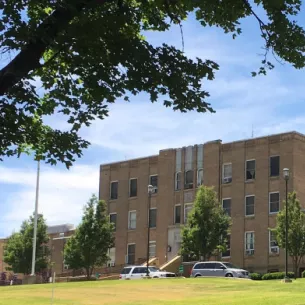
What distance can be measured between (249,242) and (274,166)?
732 cm

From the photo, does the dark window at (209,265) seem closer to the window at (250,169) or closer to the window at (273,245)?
the window at (273,245)

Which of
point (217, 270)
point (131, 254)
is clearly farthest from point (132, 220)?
point (217, 270)

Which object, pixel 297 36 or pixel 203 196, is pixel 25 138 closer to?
pixel 297 36

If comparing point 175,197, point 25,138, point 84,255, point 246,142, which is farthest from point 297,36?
point 175,197

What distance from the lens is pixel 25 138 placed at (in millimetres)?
10734

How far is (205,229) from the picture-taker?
48156 mm

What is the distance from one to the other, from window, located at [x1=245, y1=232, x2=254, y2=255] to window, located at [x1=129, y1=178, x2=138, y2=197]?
14.9 m

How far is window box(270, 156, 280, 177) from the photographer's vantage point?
55219 millimetres

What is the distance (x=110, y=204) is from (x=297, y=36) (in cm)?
6014

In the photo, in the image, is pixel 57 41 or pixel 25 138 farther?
pixel 25 138

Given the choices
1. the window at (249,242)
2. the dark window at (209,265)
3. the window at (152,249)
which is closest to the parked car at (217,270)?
the dark window at (209,265)

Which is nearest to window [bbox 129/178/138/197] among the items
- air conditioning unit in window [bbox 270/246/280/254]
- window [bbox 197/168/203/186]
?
window [bbox 197/168/203/186]

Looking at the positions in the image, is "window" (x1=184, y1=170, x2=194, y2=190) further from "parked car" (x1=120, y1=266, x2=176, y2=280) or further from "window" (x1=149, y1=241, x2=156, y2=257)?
"parked car" (x1=120, y1=266, x2=176, y2=280)

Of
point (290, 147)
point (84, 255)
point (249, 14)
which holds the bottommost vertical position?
point (84, 255)
